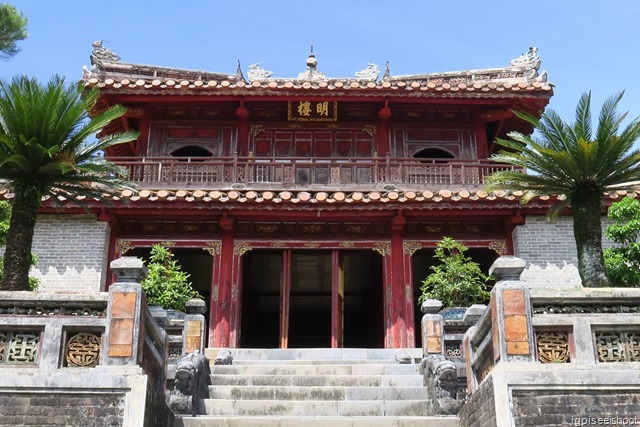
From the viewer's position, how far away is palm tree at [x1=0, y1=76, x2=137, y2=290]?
29.3 ft

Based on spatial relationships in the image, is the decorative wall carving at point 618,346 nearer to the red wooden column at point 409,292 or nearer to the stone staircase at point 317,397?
the stone staircase at point 317,397

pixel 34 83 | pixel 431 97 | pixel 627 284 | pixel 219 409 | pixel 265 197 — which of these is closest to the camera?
pixel 219 409

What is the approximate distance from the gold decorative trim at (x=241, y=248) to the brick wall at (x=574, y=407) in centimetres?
886

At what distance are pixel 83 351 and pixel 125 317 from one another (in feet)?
1.58

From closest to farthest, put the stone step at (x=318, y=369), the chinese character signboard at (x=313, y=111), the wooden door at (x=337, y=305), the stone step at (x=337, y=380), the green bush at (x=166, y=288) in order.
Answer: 1. the stone step at (x=337, y=380)
2. the stone step at (x=318, y=369)
3. the green bush at (x=166, y=288)
4. the wooden door at (x=337, y=305)
5. the chinese character signboard at (x=313, y=111)

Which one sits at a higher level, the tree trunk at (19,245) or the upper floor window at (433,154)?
the upper floor window at (433,154)

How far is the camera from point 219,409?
884 centimetres

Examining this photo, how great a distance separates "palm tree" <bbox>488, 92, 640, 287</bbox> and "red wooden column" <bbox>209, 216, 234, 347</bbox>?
17.8 ft

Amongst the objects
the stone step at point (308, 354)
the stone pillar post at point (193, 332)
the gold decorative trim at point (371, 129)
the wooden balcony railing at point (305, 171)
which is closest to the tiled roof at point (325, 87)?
the gold decorative trim at point (371, 129)

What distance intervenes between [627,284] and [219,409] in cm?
658

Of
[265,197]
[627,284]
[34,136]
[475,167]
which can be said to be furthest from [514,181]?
[34,136]

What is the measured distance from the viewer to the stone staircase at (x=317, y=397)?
811 centimetres

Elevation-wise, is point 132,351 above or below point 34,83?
below

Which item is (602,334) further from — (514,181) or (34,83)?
(34,83)
